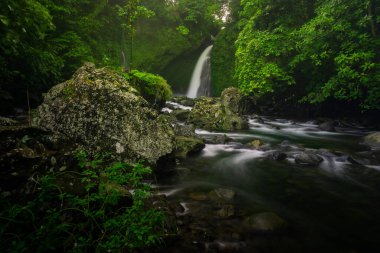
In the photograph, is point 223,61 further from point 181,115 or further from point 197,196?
point 197,196

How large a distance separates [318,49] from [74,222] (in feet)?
41.5

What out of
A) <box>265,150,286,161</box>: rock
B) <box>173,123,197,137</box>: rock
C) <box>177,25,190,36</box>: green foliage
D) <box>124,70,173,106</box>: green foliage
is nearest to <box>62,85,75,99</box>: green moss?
<box>173,123,197,137</box>: rock

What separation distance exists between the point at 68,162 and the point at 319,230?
3.42 metres

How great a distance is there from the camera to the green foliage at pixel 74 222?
2.16m

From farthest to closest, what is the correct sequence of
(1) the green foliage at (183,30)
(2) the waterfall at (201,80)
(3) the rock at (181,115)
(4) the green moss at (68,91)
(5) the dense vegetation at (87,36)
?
(1) the green foliage at (183,30) < (2) the waterfall at (201,80) < (3) the rock at (181,115) < (5) the dense vegetation at (87,36) < (4) the green moss at (68,91)

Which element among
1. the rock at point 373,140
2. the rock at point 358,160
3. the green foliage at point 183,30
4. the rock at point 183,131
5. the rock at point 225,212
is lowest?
→ the rock at point 225,212

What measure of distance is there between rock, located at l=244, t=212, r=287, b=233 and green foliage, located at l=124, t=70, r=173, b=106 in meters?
8.49

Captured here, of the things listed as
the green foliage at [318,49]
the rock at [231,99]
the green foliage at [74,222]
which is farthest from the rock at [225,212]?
the rock at [231,99]

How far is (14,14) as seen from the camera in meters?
6.31

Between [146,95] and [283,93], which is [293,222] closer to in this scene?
[146,95]

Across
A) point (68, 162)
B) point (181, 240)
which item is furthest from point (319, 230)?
point (68, 162)

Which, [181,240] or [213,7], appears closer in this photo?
[181,240]

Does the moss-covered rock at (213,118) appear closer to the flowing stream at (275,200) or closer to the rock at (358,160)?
the flowing stream at (275,200)

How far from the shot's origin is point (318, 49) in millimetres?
12008
